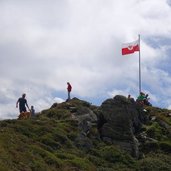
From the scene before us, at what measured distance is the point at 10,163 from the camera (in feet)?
80.5

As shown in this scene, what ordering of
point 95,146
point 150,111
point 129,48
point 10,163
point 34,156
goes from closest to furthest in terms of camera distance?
1. point 10,163
2. point 34,156
3. point 95,146
4. point 150,111
5. point 129,48

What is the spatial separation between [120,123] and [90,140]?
3976 millimetres

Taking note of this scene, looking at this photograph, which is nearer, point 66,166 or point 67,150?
point 66,166

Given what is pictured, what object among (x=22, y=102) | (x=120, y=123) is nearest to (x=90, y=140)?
(x=120, y=123)

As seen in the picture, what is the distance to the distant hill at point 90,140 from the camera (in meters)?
27.9

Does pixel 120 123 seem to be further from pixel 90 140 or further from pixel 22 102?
pixel 22 102

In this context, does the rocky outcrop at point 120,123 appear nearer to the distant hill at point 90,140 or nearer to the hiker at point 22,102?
the distant hill at point 90,140

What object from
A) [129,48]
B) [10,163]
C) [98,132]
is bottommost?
[10,163]

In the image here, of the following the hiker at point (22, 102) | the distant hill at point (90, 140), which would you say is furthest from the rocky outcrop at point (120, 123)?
the hiker at point (22, 102)

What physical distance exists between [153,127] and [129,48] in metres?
19.5

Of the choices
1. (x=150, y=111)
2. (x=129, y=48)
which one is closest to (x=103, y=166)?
(x=150, y=111)

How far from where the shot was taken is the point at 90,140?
36031 millimetres

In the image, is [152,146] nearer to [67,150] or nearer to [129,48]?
[67,150]

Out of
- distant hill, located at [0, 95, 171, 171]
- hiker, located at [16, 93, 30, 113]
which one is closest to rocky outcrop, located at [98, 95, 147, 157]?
distant hill, located at [0, 95, 171, 171]
